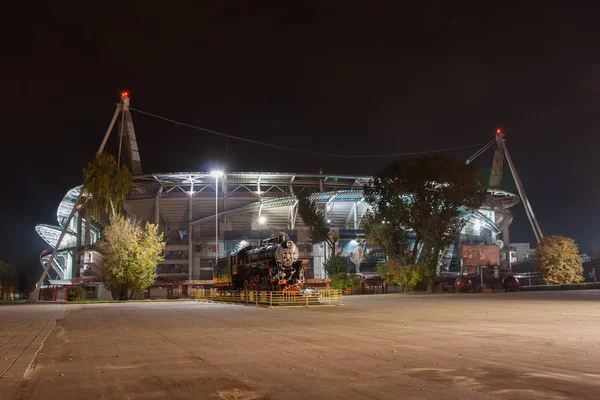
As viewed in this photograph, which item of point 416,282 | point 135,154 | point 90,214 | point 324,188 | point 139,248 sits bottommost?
point 416,282

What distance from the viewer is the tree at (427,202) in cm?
5443

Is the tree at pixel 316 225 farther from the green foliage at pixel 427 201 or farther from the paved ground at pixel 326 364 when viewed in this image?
the paved ground at pixel 326 364

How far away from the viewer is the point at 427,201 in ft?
179

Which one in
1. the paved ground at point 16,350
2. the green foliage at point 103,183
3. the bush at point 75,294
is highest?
the green foliage at point 103,183

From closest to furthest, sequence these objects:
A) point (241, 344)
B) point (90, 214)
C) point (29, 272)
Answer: point (241, 344) → point (90, 214) → point (29, 272)

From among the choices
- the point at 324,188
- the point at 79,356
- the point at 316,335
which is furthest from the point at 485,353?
the point at 324,188

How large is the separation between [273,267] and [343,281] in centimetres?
2633

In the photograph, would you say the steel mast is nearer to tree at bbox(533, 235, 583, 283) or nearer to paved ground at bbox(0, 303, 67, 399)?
paved ground at bbox(0, 303, 67, 399)

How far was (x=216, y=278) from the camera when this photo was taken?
5250cm

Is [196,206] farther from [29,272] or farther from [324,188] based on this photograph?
[29,272]

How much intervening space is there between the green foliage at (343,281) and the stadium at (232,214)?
23.6m

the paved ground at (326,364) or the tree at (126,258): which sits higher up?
the tree at (126,258)

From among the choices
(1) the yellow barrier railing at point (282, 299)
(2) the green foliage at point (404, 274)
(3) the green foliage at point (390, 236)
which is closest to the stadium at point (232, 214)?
(2) the green foliage at point (404, 274)

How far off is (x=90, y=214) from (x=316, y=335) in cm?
5187
